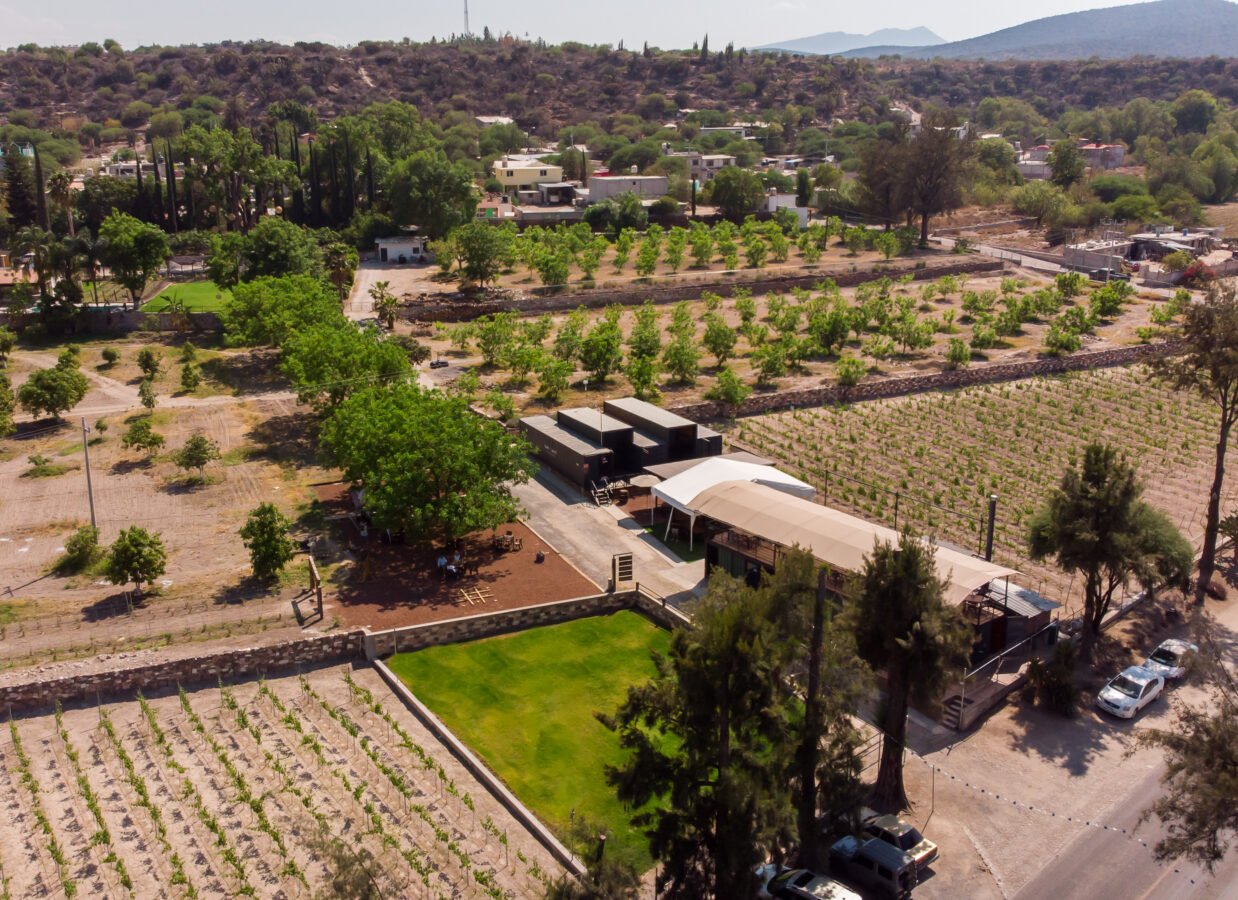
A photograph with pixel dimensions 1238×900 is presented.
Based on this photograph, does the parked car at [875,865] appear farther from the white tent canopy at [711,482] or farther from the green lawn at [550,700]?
the white tent canopy at [711,482]

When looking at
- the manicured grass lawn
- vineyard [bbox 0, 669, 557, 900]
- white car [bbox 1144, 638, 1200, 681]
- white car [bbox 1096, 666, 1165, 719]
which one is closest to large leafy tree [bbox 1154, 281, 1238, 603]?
white car [bbox 1144, 638, 1200, 681]

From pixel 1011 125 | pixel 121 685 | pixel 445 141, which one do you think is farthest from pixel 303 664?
pixel 1011 125

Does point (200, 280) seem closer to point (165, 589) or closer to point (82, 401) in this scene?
point (82, 401)

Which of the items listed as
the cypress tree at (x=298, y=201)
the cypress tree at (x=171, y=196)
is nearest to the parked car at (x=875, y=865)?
the cypress tree at (x=171, y=196)

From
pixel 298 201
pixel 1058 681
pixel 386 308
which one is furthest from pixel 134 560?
pixel 298 201

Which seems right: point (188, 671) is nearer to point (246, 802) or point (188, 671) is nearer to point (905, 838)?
point (246, 802)

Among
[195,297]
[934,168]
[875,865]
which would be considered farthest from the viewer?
[934,168]

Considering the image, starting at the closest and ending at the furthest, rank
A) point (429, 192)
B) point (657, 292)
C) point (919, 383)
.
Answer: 1. point (919, 383)
2. point (657, 292)
3. point (429, 192)
